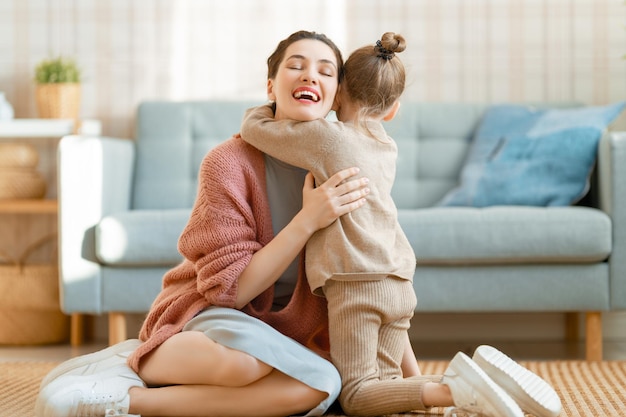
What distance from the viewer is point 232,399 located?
150 centimetres

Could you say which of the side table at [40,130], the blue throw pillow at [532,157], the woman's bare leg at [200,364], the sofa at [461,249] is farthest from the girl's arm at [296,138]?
the side table at [40,130]

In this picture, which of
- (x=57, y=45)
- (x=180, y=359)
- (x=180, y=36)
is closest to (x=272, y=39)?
(x=180, y=36)

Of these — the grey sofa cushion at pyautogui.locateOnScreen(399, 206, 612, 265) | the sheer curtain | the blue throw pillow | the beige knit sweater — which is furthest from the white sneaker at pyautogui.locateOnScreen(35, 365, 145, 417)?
the sheer curtain

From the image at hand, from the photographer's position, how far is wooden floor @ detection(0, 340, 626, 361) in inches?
104

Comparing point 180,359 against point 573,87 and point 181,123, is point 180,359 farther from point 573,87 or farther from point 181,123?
point 573,87

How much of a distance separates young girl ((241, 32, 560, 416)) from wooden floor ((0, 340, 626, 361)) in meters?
1.09

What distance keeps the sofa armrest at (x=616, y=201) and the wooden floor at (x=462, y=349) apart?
31 cm

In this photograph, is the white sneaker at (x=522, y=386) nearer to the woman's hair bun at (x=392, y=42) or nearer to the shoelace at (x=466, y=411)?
the shoelace at (x=466, y=411)

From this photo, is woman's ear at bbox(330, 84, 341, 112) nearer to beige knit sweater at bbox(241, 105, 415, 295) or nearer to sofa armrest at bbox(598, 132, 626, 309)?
beige knit sweater at bbox(241, 105, 415, 295)

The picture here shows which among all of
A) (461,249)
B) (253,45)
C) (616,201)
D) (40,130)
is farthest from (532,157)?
(40,130)

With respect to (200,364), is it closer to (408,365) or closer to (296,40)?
(408,365)

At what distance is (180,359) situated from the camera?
4.93ft

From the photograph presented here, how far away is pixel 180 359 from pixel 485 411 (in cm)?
52

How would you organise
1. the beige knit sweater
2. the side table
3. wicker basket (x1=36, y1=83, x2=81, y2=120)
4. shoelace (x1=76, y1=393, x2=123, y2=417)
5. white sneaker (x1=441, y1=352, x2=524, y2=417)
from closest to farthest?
white sneaker (x1=441, y1=352, x2=524, y2=417) < shoelace (x1=76, y1=393, x2=123, y2=417) < the beige knit sweater < the side table < wicker basket (x1=36, y1=83, x2=81, y2=120)
